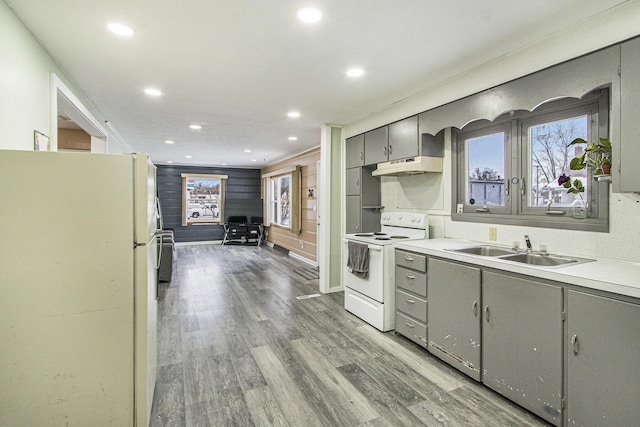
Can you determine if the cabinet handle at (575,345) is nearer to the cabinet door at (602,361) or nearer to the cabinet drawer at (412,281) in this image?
the cabinet door at (602,361)

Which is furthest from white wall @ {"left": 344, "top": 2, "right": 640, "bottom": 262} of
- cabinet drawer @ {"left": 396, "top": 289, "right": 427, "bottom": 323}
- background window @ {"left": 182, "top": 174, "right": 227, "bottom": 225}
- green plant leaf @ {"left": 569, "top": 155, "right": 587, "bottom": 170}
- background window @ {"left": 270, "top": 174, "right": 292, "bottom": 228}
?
background window @ {"left": 182, "top": 174, "right": 227, "bottom": 225}

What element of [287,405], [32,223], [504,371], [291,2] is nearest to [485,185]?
[504,371]

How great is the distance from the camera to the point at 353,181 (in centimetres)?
439

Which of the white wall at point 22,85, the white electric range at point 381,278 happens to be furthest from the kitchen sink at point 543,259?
the white wall at point 22,85

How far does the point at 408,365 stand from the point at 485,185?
5.76 ft

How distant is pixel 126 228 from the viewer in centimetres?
171

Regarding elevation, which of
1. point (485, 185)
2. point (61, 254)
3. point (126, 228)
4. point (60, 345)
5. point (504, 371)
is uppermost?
point (485, 185)

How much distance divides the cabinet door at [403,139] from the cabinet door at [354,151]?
0.59 meters

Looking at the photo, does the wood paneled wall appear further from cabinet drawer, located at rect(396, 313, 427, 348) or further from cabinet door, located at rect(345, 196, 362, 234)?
cabinet drawer, located at rect(396, 313, 427, 348)

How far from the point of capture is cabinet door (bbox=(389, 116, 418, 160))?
3320 mm

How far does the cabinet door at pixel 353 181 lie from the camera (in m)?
4.26

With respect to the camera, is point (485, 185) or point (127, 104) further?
point (127, 104)

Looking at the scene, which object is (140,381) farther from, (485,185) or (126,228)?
(485,185)

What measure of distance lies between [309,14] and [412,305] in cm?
245
